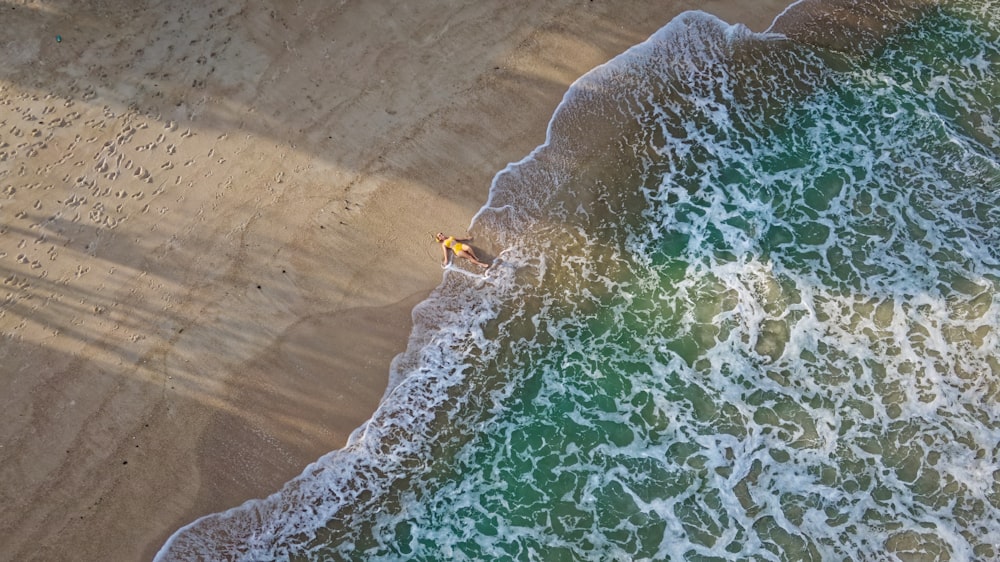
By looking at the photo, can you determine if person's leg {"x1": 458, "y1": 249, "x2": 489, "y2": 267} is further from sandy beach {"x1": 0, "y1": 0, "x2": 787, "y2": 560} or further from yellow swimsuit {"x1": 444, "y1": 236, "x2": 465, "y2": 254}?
sandy beach {"x1": 0, "y1": 0, "x2": 787, "y2": 560}

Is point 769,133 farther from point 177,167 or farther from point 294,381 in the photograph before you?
point 177,167

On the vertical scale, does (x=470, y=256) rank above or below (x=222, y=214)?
below

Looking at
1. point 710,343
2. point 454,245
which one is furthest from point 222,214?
point 710,343

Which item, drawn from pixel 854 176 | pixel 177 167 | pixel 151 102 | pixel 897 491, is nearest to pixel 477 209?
pixel 177 167

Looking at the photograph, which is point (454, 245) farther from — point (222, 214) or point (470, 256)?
point (222, 214)

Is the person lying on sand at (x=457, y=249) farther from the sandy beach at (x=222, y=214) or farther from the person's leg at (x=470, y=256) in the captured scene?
the sandy beach at (x=222, y=214)

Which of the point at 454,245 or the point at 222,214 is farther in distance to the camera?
the point at 222,214
